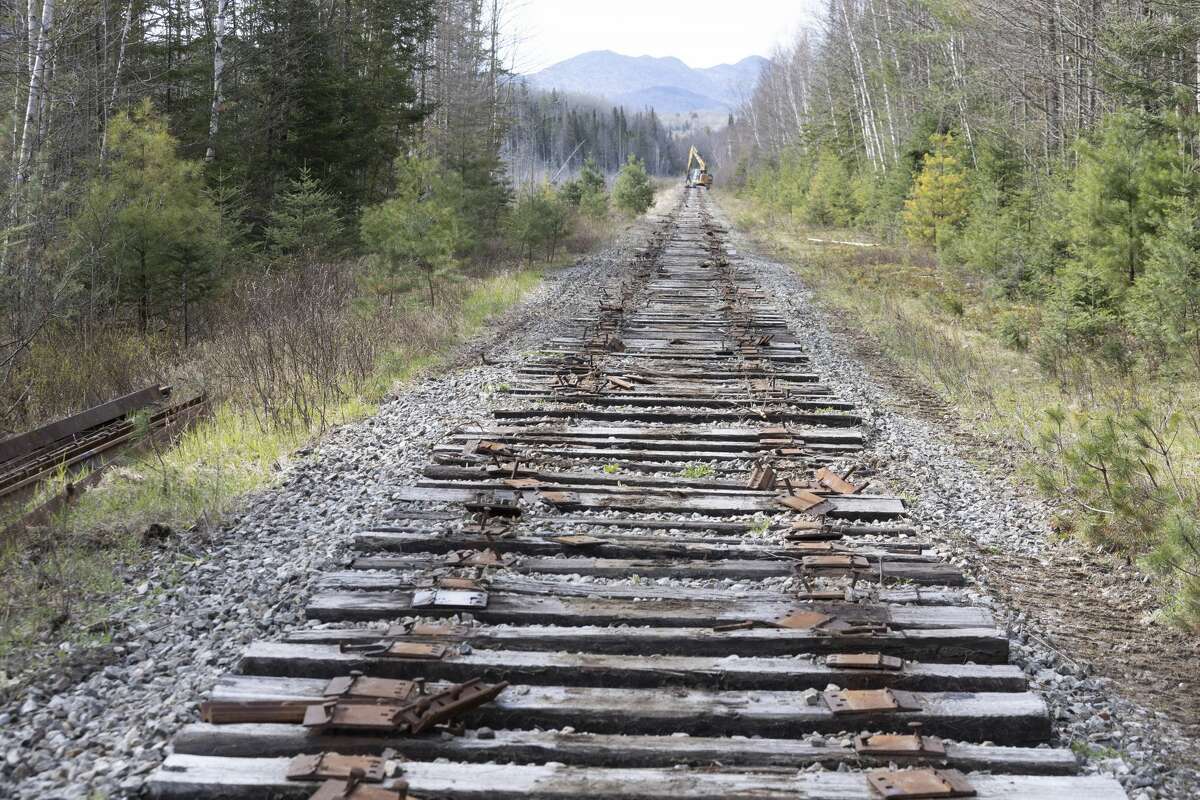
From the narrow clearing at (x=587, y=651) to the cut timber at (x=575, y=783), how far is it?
0.01 m

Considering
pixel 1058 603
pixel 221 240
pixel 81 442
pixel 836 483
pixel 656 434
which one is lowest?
pixel 1058 603

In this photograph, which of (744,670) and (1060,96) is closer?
(744,670)

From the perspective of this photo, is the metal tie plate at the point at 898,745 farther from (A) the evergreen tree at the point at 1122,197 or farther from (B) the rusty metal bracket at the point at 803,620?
(A) the evergreen tree at the point at 1122,197

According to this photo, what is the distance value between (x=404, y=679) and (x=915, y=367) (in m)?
8.48

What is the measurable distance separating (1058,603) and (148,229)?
11208mm

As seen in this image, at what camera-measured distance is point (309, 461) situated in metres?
6.64

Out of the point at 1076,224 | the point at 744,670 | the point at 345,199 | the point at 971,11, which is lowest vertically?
the point at 744,670

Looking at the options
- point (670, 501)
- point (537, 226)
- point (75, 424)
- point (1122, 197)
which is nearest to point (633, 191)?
point (537, 226)

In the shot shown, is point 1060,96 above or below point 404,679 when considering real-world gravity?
above

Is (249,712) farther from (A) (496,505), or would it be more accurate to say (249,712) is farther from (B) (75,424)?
(B) (75,424)

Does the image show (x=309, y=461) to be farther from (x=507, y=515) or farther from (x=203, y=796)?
(x=203, y=796)

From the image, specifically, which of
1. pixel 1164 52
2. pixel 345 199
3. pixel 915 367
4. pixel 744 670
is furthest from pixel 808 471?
pixel 345 199

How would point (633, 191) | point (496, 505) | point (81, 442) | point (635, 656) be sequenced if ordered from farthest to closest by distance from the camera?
point (633, 191), point (81, 442), point (496, 505), point (635, 656)

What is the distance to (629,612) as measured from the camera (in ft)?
13.0
